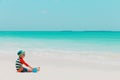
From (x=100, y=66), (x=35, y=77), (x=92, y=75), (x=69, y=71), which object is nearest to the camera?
(x=35, y=77)

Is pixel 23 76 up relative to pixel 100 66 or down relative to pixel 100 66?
down

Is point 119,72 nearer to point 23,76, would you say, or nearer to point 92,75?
point 92,75

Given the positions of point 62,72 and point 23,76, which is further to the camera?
point 62,72

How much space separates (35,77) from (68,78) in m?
0.75


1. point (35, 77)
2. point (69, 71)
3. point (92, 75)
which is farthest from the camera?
point (69, 71)

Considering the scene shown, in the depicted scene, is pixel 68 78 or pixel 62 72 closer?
pixel 68 78

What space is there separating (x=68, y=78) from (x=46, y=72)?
3.31 feet

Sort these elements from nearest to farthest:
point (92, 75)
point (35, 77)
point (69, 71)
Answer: point (35, 77) → point (92, 75) → point (69, 71)

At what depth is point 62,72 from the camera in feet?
27.1

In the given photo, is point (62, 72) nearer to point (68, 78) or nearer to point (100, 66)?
point (68, 78)

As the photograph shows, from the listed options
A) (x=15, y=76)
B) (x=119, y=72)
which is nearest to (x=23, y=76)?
(x=15, y=76)

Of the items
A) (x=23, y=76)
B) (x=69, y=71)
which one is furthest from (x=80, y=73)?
(x=23, y=76)

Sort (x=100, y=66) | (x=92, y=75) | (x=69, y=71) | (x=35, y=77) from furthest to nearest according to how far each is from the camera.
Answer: (x=100, y=66) → (x=69, y=71) → (x=92, y=75) → (x=35, y=77)

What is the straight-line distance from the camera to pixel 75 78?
7.35 meters
